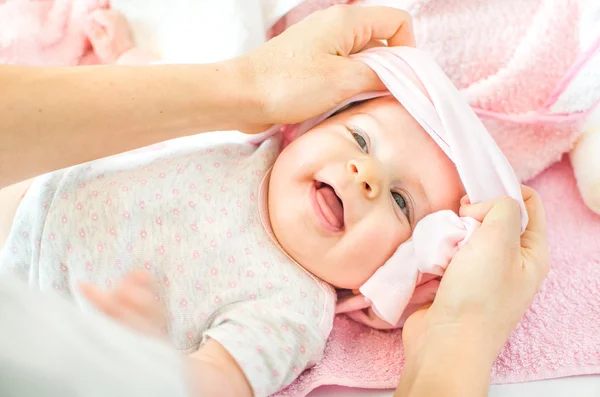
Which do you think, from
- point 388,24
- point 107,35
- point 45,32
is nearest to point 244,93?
point 388,24

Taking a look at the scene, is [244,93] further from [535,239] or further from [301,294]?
[535,239]

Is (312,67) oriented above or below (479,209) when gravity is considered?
above

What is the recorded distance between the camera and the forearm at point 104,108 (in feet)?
2.52

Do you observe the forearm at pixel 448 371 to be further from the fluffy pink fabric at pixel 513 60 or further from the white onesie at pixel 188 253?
the fluffy pink fabric at pixel 513 60

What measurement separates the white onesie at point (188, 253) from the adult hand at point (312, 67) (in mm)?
178

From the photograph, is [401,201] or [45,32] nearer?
[401,201]

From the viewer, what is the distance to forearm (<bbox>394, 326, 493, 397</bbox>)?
78cm

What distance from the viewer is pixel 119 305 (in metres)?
0.67

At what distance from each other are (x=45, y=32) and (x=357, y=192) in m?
0.86

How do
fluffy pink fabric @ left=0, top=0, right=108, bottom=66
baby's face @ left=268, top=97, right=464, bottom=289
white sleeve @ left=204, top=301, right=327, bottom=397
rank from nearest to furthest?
white sleeve @ left=204, top=301, right=327, bottom=397 → baby's face @ left=268, top=97, right=464, bottom=289 → fluffy pink fabric @ left=0, top=0, right=108, bottom=66

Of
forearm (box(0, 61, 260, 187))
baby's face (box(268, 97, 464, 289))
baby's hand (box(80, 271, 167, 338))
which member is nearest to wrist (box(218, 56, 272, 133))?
forearm (box(0, 61, 260, 187))

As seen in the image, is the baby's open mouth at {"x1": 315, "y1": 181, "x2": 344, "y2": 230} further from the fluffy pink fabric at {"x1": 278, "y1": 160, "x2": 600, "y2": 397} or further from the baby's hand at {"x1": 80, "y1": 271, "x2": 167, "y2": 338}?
the baby's hand at {"x1": 80, "y1": 271, "x2": 167, "y2": 338}

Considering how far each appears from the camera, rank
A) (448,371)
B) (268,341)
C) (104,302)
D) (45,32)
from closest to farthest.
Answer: (104,302) → (448,371) → (268,341) → (45,32)

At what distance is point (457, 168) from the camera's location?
1004 mm
